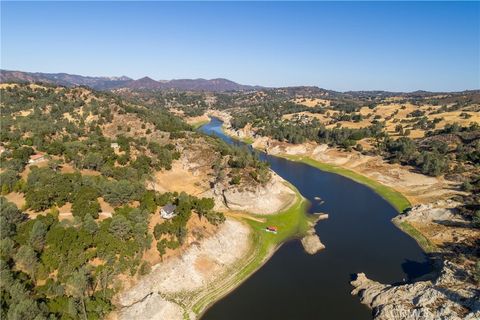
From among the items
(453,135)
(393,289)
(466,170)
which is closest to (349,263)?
(393,289)

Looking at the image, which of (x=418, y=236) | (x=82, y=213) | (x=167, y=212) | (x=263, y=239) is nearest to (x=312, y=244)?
(x=263, y=239)

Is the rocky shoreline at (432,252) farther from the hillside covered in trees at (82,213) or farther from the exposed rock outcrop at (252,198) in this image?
the hillside covered in trees at (82,213)

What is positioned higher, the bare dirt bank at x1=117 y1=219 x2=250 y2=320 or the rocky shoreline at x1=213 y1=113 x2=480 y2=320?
the rocky shoreline at x1=213 y1=113 x2=480 y2=320

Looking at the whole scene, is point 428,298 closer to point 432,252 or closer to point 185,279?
point 432,252

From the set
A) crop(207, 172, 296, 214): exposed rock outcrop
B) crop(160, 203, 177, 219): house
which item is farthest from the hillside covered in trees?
crop(207, 172, 296, 214): exposed rock outcrop

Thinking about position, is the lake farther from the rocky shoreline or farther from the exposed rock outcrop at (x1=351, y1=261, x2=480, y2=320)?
the rocky shoreline

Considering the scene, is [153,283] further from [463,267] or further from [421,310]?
[463,267]

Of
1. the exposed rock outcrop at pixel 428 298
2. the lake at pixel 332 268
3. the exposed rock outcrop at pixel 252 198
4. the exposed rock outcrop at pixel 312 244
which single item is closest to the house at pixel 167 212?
the lake at pixel 332 268

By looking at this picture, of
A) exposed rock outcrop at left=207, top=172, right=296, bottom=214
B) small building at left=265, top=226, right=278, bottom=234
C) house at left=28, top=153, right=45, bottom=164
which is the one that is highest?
Answer: house at left=28, top=153, right=45, bottom=164
